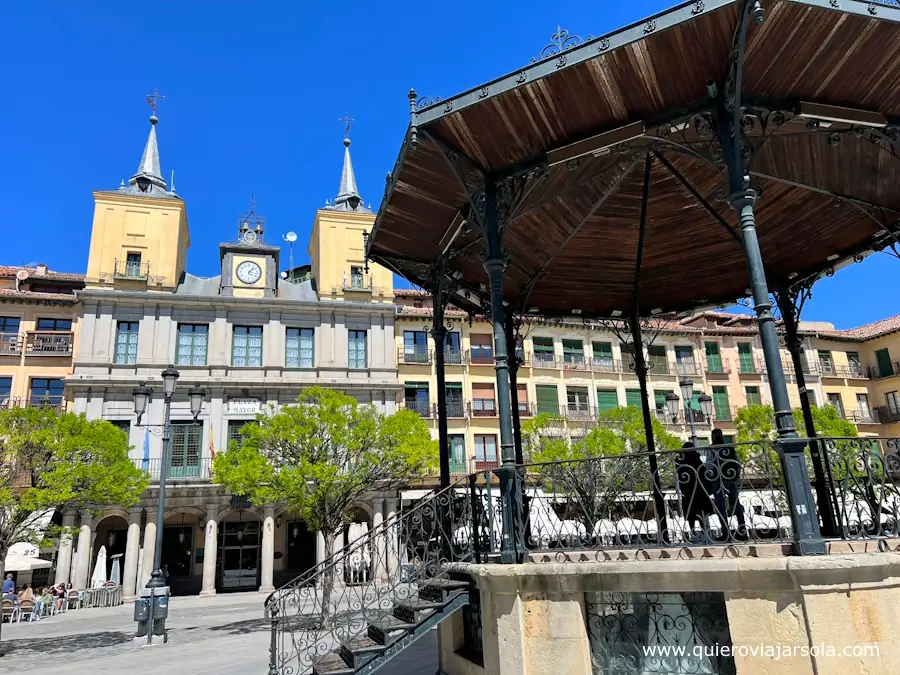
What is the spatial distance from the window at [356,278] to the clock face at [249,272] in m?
5.17

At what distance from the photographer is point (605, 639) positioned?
603 cm

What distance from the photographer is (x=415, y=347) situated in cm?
3819

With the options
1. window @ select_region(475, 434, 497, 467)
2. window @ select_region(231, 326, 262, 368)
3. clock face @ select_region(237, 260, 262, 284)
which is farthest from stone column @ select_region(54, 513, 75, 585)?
window @ select_region(475, 434, 497, 467)

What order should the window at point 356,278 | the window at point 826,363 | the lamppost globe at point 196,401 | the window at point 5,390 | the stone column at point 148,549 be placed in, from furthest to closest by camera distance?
the window at point 826,363
the window at point 356,278
the window at point 5,390
the stone column at point 148,549
the lamppost globe at point 196,401

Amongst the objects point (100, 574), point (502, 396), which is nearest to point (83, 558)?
point (100, 574)

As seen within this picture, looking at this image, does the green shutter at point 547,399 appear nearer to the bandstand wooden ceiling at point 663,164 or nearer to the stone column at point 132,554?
the stone column at point 132,554

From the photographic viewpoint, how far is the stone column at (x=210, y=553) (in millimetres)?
31125

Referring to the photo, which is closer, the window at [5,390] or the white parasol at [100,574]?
the white parasol at [100,574]

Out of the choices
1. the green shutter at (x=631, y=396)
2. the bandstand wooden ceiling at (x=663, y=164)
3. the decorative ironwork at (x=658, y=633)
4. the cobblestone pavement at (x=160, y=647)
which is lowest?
the cobblestone pavement at (x=160, y=647)

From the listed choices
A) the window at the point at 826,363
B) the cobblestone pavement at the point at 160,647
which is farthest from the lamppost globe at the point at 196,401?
the window at the point at 826,363

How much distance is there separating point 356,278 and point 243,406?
9.76 meters

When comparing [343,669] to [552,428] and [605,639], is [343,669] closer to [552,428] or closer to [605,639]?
[605,639]

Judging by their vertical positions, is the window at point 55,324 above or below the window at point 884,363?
above

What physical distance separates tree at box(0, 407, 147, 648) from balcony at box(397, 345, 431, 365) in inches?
620
